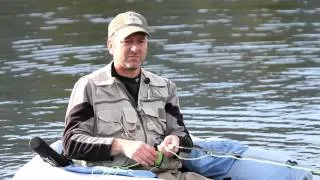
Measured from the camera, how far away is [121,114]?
6379 millimetres

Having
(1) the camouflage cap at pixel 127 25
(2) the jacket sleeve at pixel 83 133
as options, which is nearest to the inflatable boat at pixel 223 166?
(2) the jacket sleeve at pixel 83 133

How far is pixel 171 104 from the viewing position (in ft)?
22.1

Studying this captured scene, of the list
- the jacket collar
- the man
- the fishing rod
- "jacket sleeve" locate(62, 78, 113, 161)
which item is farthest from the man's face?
the fishing rod

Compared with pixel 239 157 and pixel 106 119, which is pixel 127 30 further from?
pixel 239 157

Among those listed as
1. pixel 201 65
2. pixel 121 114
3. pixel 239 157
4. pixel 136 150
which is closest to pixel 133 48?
pixel 121 114

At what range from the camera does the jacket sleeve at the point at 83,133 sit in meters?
6.22

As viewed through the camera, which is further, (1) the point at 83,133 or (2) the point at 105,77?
(2) the point at 105,77

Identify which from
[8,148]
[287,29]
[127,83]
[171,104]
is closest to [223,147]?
[171,104]

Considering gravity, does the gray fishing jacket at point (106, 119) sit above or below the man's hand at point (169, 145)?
above

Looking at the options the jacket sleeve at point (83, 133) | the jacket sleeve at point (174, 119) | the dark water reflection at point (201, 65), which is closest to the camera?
the jacket sleeve at point (83, 133)

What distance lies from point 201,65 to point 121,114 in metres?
8.71

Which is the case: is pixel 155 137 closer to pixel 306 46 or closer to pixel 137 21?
pixel 137 21

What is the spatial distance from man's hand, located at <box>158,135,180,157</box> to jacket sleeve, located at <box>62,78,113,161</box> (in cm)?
41

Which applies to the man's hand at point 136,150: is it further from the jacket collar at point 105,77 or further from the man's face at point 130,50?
the man's face at point 130,50
